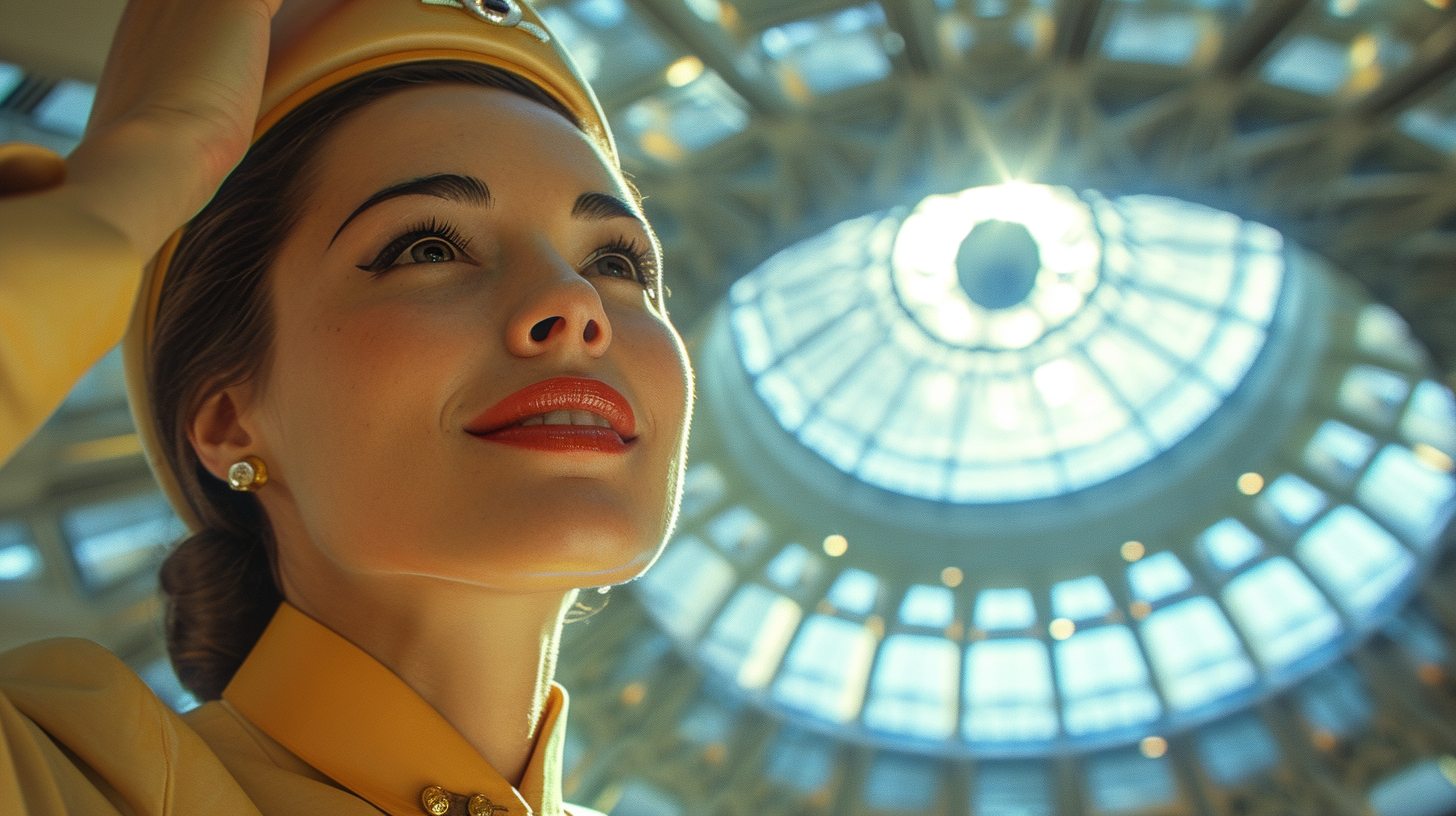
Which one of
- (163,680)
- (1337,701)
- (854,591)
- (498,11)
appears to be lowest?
(498,11)

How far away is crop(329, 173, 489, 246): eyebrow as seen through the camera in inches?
71.4

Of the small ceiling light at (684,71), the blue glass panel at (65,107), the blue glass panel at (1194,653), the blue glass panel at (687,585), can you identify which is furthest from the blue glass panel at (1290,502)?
the blue glass panel at (65,107)

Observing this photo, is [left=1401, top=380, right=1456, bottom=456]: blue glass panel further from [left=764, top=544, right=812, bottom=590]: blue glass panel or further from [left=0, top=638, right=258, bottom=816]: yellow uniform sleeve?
[left=0, top=638, right=258, bottom=816]: yellow uniform sleeve

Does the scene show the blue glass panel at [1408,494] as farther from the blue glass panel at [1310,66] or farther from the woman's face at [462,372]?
the woman's face at [462,372]

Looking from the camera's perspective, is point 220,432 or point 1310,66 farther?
point 1310,66

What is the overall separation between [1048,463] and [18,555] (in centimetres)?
1679

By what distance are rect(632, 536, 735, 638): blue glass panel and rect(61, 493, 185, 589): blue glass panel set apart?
7.93 metres

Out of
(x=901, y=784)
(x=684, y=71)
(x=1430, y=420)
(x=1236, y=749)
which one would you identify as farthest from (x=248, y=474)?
(x=1236, y=749)

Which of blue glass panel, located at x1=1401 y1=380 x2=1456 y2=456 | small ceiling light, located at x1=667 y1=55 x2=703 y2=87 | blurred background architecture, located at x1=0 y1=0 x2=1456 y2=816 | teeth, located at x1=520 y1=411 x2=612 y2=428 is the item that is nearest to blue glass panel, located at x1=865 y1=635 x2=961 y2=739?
blurred background architecture, located at x1=0 y1=0 x2=1456 y2=816

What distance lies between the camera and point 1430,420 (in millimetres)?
17344

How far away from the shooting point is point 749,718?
1948 cm

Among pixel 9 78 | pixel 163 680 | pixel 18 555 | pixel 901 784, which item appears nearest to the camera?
pixel 9 78

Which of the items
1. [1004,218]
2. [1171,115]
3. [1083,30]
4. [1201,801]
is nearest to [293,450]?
[1083,30]

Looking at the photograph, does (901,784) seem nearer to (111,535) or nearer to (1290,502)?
(1290,502)
